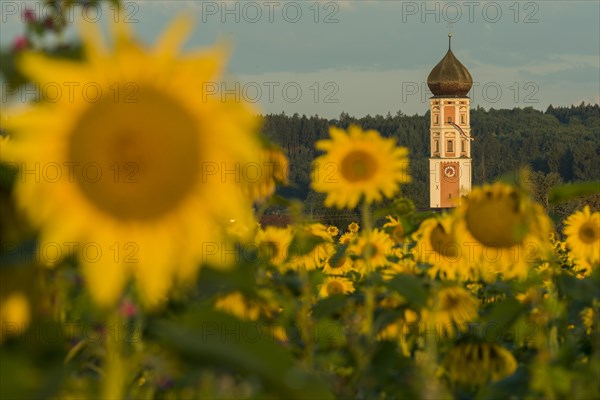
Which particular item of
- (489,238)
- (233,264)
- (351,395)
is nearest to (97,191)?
(233,264)

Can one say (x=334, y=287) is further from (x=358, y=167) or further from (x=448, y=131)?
(x=448, y=131)

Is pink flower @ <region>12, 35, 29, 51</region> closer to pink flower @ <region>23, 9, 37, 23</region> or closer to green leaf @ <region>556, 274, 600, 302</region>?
pink flower @ <region>23, 9, 37, 23</region>

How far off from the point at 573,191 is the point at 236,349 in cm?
212

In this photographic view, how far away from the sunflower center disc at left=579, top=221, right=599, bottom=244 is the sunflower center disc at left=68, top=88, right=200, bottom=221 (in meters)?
5.96

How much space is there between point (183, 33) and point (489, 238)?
9.83 feet

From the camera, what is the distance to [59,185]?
6.33ft

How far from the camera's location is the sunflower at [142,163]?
1.88m

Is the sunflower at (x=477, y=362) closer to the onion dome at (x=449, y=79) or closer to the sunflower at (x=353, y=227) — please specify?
the sunflower at (x=353, y=227)

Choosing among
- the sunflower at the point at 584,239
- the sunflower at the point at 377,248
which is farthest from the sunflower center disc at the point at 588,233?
the sunflower at the point at 377,248

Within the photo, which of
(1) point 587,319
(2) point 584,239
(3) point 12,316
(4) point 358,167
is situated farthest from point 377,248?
(3) point 12,316

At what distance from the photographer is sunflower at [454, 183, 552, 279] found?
4238 mm

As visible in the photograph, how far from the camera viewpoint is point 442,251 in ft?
17.7

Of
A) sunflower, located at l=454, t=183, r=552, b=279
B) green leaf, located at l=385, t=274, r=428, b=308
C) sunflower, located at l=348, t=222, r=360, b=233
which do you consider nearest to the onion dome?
sunflower, located at l=348, t=222, r=360, b=233

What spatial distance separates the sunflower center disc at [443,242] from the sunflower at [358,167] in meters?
0.37
